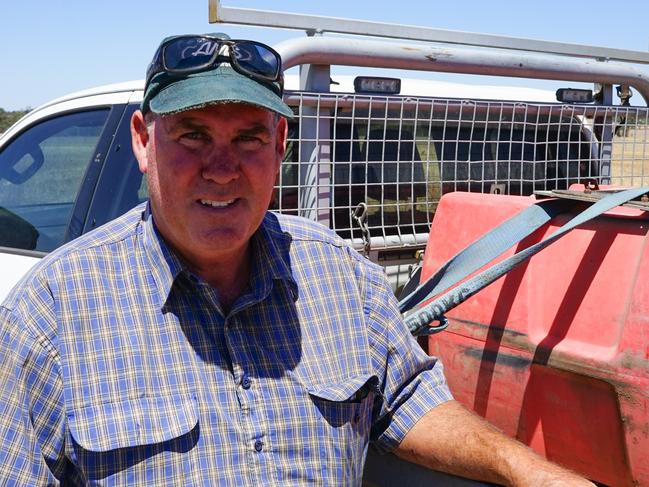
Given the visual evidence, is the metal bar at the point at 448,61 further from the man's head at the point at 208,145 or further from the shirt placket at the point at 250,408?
the shirt placket at the point at 250,408

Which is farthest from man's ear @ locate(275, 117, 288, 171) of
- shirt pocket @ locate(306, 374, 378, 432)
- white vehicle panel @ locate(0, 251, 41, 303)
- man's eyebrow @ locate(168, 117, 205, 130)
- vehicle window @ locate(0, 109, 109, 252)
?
white vehicle panel @ locate(0, 251, 41, 303)

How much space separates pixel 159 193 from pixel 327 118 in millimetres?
988

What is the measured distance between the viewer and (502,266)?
189cm

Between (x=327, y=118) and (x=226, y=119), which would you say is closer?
(x=226, y=119)

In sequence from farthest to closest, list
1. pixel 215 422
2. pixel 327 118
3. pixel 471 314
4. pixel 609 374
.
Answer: pixel 327 118, pixel 471 314, pixel 609 374, pixel 215 422

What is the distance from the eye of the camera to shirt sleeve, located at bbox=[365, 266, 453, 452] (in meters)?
1.93

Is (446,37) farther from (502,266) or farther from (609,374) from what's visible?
(609,374)

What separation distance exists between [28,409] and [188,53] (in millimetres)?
772

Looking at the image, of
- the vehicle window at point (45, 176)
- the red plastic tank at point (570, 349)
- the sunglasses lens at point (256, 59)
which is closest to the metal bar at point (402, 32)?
the sunglasses lens at point (256, 59)

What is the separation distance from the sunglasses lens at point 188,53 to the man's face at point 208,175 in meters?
0.11

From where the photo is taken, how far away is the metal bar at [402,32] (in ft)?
7.78

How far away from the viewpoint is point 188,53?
1.72 metres

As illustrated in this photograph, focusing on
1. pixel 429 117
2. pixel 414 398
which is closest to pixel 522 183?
pixel 429 117

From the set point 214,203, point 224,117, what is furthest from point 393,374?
point 224,117
